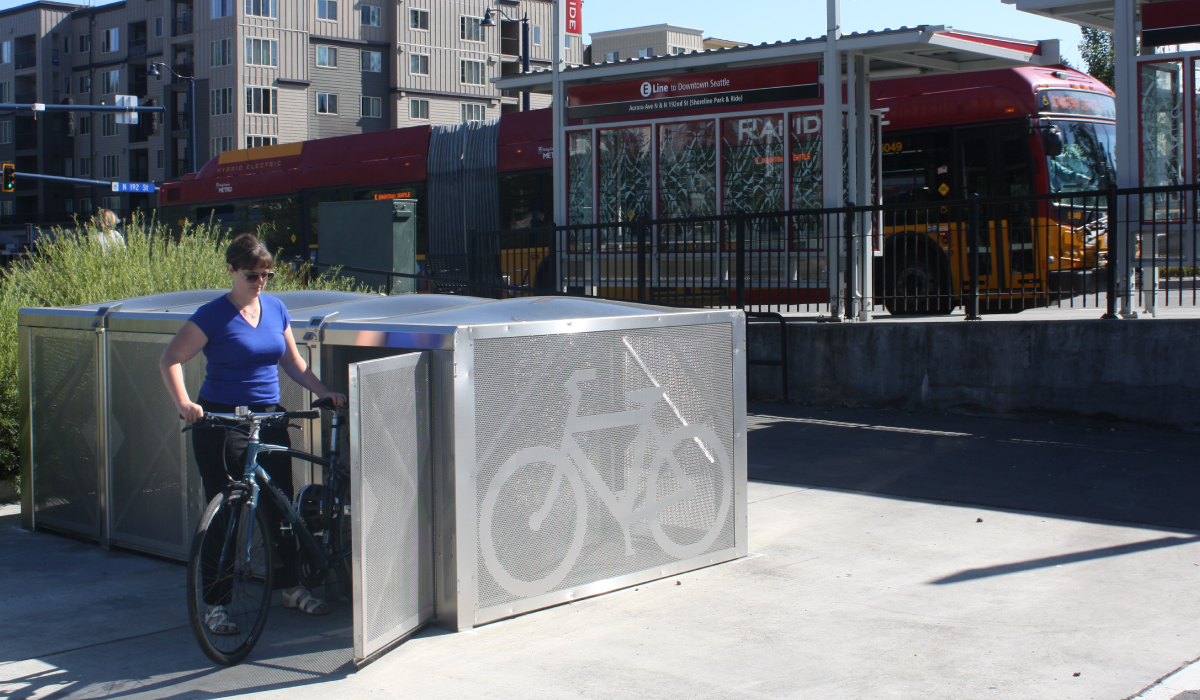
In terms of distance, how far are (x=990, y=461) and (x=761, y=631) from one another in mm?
4359

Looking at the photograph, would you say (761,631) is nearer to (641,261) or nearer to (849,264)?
(849,264)

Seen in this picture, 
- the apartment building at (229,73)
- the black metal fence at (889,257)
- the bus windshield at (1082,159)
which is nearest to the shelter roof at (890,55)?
the bus windshield at (1082,159)

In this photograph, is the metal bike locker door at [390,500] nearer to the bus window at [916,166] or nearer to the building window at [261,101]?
the bus window at [916,166]

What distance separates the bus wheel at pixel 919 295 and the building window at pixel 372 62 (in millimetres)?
57976

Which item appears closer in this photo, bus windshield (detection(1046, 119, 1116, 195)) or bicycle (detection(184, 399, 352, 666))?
bicycle (detection(184, 399, 352, 666))

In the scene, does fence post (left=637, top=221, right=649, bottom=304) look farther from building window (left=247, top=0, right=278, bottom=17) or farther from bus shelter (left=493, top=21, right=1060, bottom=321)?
building window (left=247, top=0, right=278, bottom=17)

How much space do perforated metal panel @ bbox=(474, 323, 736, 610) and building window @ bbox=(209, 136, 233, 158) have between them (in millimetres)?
61475

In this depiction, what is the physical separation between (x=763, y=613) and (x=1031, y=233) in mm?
7077

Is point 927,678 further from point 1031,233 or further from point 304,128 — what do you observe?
point 304,128

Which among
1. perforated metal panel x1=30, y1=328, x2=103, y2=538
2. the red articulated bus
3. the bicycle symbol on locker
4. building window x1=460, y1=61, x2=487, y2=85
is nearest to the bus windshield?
the red articulated bus

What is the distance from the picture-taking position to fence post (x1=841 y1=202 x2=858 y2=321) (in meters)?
11.6

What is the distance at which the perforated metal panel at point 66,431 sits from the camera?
6.49m

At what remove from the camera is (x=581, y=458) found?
208 inches

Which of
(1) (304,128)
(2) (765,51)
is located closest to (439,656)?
(2) (765,51)
